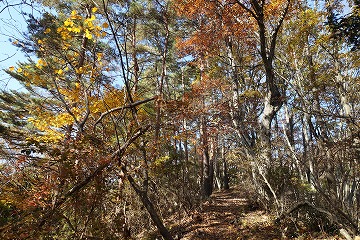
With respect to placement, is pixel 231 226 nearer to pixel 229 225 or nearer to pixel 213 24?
pixel 229 225

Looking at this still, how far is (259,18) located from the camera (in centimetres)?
417

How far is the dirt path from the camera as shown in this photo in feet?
23.9

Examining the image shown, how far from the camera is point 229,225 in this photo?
8438 mm

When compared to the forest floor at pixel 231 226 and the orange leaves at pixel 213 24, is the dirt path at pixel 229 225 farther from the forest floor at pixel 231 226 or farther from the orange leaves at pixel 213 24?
the orange leaves at pixel 213 24

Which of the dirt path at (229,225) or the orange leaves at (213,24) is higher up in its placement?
the orange leaves at (213,24)

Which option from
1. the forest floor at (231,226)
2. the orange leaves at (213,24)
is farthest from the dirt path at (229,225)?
the orange leaves at (213,24)

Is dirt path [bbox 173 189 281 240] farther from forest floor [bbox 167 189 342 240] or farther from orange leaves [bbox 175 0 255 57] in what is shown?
orange leaves [bbox 175 0 255 57]

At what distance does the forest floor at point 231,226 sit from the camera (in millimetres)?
7095

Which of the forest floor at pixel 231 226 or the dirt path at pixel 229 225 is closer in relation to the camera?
the forest floor at pixel 231 226

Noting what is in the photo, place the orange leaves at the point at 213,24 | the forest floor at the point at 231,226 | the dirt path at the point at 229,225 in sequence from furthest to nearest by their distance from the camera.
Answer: the orange leaves at the point at 213,24 < the dirt path at the point at 229,225 < the forest floor at the point at 231,226

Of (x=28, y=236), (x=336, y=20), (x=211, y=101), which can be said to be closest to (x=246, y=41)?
(x=211, y=101)

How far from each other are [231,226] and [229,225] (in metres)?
0.13

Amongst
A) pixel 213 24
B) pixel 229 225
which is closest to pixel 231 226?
pixel 229 225

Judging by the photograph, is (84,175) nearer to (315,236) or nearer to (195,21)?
(315,236)
